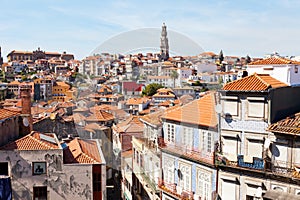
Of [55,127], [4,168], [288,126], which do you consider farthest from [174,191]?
[55,127]

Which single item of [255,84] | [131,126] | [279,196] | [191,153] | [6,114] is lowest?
[279,196]

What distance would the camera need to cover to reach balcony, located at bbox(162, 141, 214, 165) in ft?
23.8

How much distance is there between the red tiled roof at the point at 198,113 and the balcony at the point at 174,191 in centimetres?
205

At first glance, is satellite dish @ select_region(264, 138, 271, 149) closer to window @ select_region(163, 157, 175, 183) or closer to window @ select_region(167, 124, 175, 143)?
window @ select_region(167, 124, 175, 143)

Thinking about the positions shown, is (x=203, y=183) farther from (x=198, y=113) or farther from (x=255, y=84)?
(x=198, y=113)

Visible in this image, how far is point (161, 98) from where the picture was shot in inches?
788

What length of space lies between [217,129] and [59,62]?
230ft

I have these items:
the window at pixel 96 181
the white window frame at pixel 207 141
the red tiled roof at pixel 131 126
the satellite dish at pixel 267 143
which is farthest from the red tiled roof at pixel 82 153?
the satellite dish at pixel 267 143

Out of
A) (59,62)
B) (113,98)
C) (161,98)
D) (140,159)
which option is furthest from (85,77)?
(59,62)

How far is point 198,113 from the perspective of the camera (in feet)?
17.4

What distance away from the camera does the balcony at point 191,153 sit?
7.25 metres

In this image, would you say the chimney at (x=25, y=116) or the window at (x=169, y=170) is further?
the chimney at (x=25, y=116)

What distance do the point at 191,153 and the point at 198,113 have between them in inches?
95.6

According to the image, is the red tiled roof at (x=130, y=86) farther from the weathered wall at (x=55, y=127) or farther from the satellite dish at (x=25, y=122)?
the weathered wall at (x=55, y=127)
